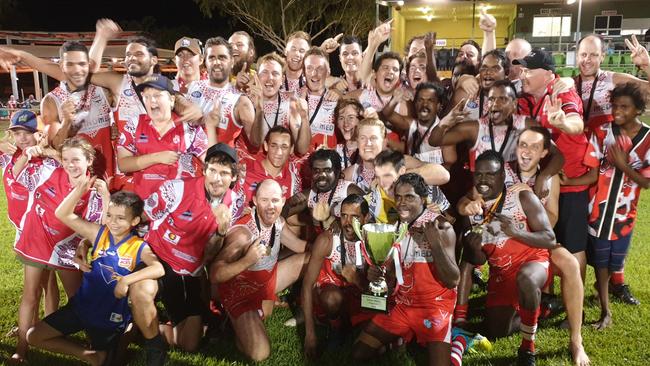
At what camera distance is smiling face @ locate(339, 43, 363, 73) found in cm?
617

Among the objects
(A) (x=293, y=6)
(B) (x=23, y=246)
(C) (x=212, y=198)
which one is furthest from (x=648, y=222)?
(A) (x=293, y=6)

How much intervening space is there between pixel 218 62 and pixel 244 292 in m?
2.31

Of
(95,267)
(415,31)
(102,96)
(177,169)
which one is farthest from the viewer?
(415,31)

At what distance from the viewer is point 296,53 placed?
601 centimetres

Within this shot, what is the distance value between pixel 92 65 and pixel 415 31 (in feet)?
84.0

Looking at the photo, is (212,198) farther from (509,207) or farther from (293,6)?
(293,6)

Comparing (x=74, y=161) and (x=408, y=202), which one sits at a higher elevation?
(x=74, y=161)

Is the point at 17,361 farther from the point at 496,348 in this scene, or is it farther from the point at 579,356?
the point at 579,356

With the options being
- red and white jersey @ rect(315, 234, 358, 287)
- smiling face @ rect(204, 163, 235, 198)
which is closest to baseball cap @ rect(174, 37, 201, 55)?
smiling face @ rect(204, 163, 235, 198)

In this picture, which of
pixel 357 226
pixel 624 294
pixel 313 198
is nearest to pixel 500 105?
pixel 357 226

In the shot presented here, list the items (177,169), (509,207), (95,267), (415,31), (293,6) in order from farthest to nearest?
1. (293,6)
2. (415,31)
3. (177,169)
4. (509,207)
5. (95,267)

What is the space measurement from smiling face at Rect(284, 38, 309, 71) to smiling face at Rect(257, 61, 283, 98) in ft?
2.50

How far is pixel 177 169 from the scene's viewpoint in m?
4.50

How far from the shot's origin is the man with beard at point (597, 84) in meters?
4.94
